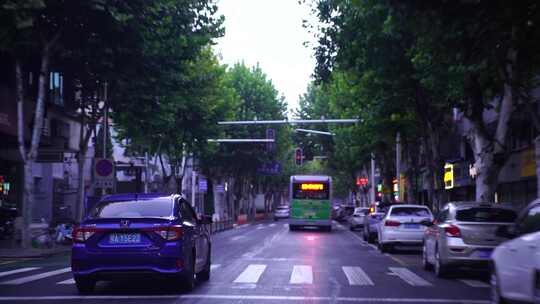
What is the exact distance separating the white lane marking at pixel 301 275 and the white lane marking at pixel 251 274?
708 millimetres

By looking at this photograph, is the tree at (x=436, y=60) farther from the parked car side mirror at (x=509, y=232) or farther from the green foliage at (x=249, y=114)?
the green foliage at (x=249, y=114)

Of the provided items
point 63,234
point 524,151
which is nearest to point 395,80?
point 524,151

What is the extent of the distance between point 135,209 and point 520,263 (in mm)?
6322

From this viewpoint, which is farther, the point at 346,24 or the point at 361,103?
the point at 361,103

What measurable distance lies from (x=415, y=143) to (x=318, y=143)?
27845 millimetres

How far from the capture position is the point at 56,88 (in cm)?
3591

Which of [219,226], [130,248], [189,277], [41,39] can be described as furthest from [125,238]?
[219,226]

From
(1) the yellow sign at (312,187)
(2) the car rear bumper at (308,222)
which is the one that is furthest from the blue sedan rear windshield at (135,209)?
(1) the yellow sign at (312,187)

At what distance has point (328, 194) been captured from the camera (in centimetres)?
4672

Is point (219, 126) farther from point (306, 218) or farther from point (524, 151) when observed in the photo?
point (524, 151)

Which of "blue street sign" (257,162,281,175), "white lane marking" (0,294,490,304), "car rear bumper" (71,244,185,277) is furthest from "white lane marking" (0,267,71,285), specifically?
"blue street sign" (257,162,281,175)

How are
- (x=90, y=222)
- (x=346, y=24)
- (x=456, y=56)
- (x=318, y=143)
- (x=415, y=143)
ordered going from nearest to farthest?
1. (x=90, y=222)
2. (x=456, y=56)
3. (x=346, y=24)
4. (x=415, y=143)
5. (x=318, y=143)

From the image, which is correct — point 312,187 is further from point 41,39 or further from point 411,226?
point 41,39

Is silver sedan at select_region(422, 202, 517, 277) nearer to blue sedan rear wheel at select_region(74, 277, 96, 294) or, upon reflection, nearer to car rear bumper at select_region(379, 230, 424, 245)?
blue sedan rear wheel at select_region(74, 277, 96, 294)
